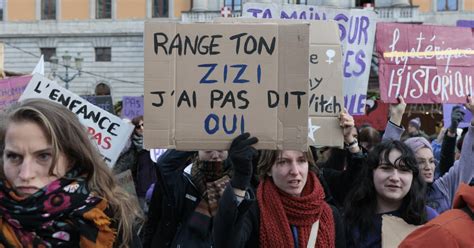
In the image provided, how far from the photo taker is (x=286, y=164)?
3209 mm

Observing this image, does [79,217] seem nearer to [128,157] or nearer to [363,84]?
[363,84]

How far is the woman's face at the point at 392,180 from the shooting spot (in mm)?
3500

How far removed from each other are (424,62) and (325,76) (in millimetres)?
2574

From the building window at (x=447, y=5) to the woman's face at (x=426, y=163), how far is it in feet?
116

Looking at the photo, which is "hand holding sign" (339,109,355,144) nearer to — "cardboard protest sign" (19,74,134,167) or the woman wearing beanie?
the woman wearing beanie

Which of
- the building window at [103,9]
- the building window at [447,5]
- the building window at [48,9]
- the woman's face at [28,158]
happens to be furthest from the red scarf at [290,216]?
the building window at [48,9]

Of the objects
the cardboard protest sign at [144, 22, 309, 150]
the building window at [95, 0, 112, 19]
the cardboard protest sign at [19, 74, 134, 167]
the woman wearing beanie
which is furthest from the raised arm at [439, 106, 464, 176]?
the building window at [95, 0, 112, 19]

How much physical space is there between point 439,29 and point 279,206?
359 cm

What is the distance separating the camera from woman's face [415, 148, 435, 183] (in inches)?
169

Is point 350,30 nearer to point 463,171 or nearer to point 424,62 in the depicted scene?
point 424,62

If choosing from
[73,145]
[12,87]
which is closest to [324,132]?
[73,145]

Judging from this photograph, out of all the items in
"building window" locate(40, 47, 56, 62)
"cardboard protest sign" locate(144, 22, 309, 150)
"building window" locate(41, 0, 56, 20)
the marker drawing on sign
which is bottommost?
the marker drawing on sign

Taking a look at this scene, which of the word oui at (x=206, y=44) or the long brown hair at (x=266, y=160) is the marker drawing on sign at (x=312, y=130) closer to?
the long brown hair at (x=266, y=160)

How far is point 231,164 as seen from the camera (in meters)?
3.34
